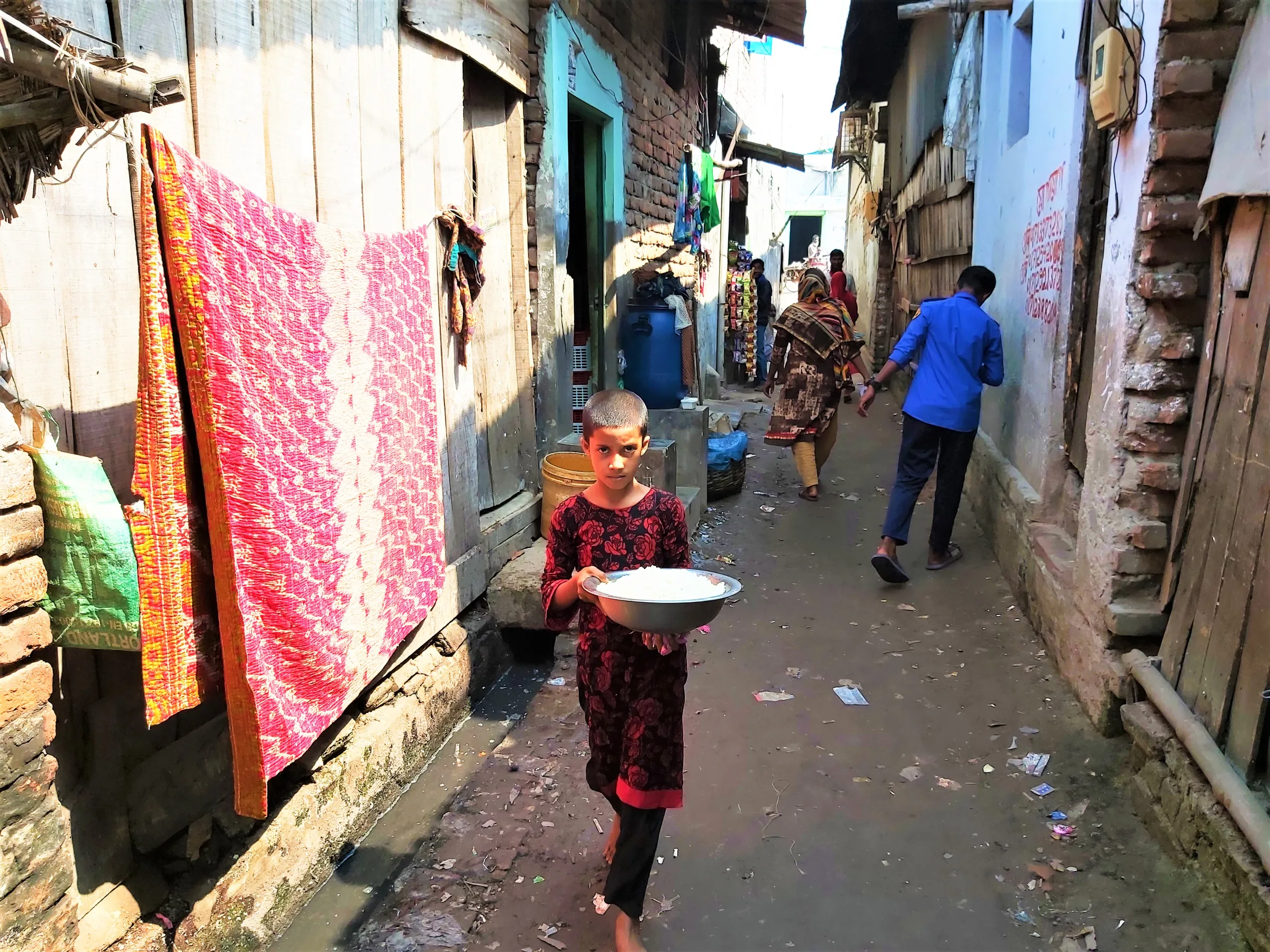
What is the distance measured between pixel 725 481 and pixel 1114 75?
4.37 m

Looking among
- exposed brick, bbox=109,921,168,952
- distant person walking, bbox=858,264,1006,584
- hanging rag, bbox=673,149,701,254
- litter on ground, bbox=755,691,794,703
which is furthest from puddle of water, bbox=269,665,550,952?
hanging rag, bbox=673,149,701,254

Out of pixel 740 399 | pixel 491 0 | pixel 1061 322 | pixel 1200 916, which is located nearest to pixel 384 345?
pixel 491 0

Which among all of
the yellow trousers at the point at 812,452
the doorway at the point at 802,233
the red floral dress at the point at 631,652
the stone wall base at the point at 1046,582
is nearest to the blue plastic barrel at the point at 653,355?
the yellow trousers at the point at 812,452

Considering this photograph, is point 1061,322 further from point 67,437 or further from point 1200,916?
point 67,437

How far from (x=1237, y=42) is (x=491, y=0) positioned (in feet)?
10.3

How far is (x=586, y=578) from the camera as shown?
91.7 inches

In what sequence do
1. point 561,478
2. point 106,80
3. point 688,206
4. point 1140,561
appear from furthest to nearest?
point 688,206 < point 561,478 < point 1140,561 < point 106,80

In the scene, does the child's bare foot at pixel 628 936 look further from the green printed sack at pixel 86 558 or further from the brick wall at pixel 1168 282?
the brick wall at pixel 1168 282

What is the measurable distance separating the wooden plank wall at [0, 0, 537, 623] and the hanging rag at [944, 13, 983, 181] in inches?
173

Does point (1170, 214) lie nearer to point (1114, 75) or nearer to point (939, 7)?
point (1114, 75)

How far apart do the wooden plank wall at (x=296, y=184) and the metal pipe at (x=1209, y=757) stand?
2763 mm

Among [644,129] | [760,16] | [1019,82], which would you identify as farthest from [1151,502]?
[760,16]

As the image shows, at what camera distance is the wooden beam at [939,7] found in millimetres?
5828

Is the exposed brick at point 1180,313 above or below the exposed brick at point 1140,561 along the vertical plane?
above
